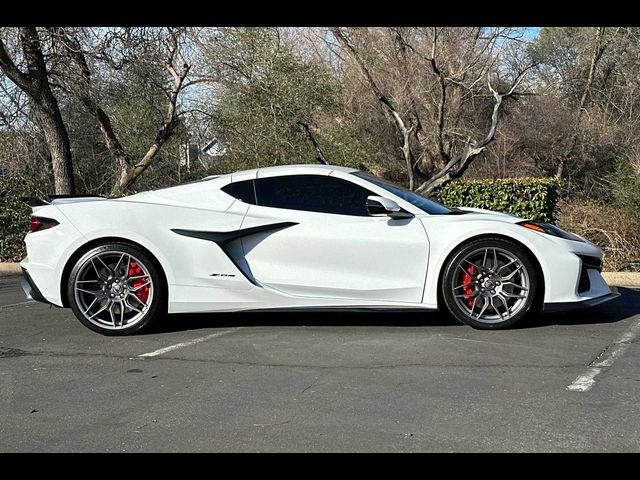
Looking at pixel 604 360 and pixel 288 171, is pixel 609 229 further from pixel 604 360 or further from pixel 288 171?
pixel 288 171

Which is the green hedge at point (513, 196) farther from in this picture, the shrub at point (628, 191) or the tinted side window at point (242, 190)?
the tinted side window at point (242, 190)

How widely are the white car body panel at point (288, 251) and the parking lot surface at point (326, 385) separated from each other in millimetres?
327

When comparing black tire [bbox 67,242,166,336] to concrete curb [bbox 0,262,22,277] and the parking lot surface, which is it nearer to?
the parking lot surface

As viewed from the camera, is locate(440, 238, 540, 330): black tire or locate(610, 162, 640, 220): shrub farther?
locate(610, 162, 640, 220): shrub

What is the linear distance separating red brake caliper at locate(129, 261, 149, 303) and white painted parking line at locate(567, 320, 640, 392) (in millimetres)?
3410

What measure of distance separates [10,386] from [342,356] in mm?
2206

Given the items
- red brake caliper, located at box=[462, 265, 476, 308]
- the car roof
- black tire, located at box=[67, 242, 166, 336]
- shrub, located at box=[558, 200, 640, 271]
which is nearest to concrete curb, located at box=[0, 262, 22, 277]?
black tire, located at box=[67, 242, 166, 336]

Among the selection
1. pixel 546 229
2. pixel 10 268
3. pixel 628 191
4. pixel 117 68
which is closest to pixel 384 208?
pixel 546 229

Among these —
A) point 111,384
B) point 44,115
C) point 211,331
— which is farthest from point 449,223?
point 44,115

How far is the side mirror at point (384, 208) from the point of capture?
5707 millimetres

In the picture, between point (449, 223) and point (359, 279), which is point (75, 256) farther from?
point (449, 223)

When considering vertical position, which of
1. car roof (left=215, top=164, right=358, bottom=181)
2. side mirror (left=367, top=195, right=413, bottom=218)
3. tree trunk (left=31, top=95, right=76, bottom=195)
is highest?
tree trunk (left=31, top=95, right=76, bottom=195)

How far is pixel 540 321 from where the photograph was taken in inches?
236

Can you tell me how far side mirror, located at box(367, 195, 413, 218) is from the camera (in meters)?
5.71
